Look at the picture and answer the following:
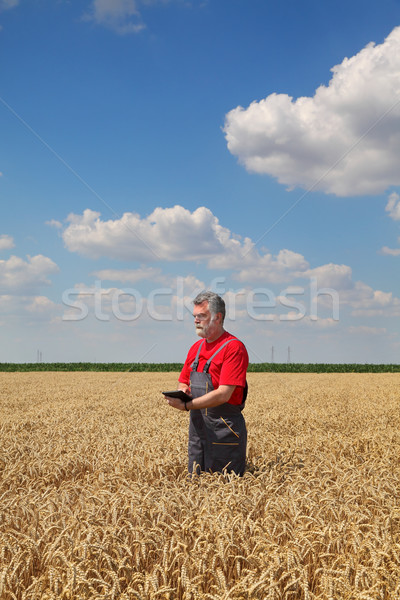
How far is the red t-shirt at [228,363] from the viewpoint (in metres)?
4.96

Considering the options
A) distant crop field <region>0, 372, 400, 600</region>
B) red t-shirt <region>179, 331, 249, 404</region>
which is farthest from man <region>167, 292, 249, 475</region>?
distant crop field <region>0, 372, 400, 600</region>

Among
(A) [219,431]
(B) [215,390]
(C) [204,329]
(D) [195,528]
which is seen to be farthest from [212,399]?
(D) [195,528]

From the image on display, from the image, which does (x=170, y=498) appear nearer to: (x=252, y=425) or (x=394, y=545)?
(x=394, y=545)

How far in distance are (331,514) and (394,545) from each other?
0.66 meters

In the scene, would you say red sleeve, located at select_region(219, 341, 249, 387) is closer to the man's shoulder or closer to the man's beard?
the man's shoulder

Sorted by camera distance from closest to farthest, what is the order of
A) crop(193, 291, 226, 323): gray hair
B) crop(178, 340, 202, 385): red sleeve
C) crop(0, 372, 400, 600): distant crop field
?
crop(0, 372, 400, 600): distant crop field
crop(193, 291, 226, 323): gray hair
crop(178, 340, 202, 385): red sleeve

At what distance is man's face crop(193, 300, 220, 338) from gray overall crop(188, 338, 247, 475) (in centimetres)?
23

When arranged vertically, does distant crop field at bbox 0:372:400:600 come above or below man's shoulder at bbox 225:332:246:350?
below

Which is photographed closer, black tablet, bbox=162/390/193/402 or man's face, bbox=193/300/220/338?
black tablet, bbox=162/390/193/402

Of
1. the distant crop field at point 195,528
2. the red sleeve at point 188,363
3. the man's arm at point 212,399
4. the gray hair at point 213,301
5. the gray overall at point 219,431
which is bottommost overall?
the distant crop field at point 195,528

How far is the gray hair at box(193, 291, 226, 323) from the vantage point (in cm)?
518

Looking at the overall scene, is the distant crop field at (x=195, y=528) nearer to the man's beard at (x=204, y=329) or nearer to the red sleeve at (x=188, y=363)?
the red sleeve at (x=188, y=363)

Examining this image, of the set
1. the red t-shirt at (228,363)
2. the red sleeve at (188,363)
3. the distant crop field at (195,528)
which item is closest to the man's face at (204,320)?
the red t-shirt at (228,363)

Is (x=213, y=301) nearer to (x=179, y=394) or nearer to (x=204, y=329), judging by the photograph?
(x=204, y=329)
